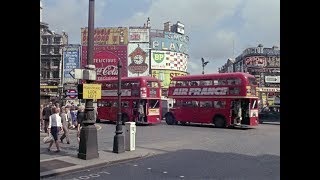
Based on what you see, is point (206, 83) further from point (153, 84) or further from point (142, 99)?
point (142, 99)

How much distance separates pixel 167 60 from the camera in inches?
2329

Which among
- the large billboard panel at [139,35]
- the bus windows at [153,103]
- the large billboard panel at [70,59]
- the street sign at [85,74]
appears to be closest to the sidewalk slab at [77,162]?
the street sign at [85,74]

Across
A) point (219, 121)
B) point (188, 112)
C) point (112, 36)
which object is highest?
point (112, 36)

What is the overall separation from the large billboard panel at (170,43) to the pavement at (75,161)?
154 feet

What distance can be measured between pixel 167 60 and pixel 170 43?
10.6ft

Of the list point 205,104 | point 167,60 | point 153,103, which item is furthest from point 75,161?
point 167,60

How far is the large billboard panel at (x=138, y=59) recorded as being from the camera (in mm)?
56500

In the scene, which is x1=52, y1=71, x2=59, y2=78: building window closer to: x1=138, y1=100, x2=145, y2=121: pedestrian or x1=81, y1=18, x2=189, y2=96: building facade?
x1=81, y1=18, x2=189, y2=96: building facade

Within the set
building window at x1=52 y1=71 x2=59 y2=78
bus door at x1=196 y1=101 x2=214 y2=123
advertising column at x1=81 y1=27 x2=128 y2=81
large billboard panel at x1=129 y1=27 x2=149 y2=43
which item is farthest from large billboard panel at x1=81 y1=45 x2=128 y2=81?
bus door at x1=196 y1=101 x2=214 y2=123

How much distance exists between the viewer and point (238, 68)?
77.4 metres

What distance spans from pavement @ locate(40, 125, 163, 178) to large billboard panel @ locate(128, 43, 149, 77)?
144ft

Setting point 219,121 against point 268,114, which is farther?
point 268,114

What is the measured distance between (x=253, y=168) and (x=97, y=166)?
4667 mm
